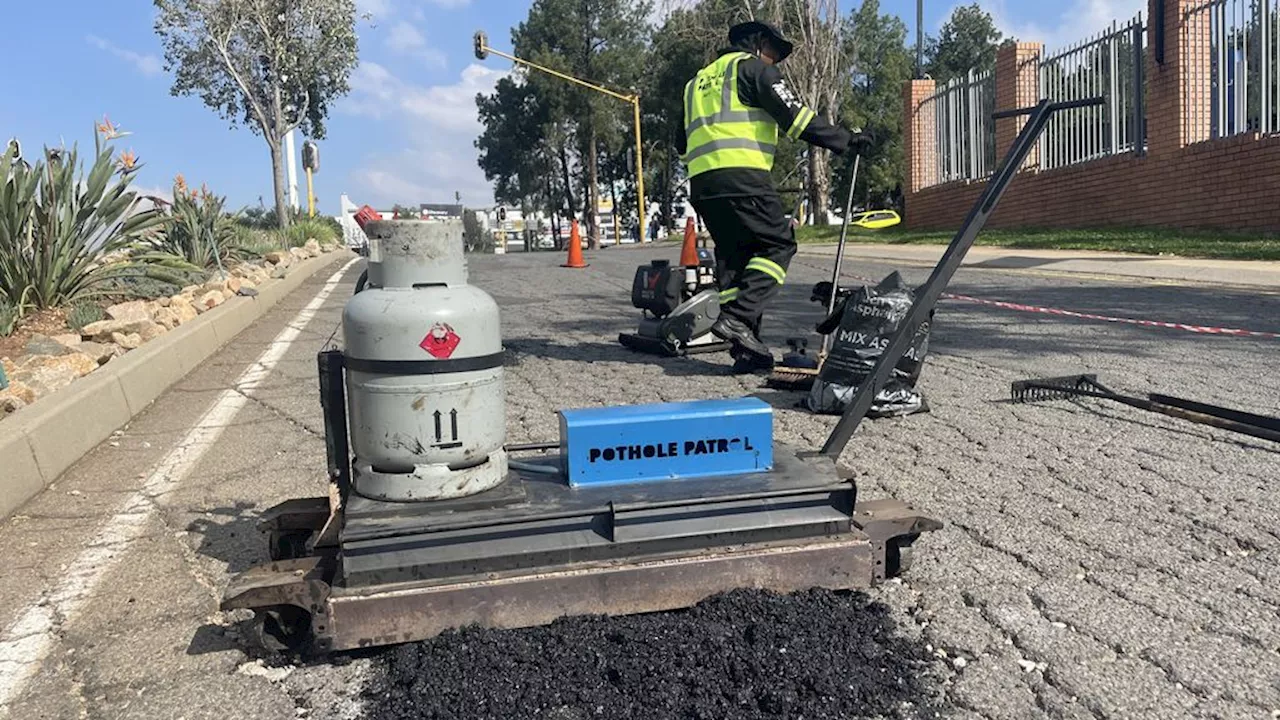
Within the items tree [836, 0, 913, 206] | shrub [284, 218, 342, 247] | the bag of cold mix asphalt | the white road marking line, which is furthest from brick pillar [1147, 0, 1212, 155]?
tree [836, 0, 913, 206]

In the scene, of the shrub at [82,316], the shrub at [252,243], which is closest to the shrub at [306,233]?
the shrub at [252,243]

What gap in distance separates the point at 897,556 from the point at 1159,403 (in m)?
2.55

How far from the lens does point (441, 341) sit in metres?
2.43

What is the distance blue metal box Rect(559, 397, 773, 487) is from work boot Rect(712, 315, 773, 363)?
2.96 m

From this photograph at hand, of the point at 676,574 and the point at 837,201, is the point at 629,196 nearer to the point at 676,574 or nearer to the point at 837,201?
the point at 837,201

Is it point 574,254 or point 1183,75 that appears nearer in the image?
point 1183,75

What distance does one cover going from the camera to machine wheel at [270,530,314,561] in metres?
2.71

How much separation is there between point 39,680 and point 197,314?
6641 mm

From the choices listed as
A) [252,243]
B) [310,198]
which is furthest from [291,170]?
[252,243]

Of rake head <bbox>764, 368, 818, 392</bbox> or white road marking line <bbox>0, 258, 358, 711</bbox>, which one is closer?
white road marking line <bbox>0, 258, 358, 711</bbox>

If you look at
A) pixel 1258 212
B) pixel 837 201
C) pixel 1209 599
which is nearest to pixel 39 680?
pixel 1209 599

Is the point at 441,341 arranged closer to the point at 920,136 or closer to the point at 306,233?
the point at 306,233

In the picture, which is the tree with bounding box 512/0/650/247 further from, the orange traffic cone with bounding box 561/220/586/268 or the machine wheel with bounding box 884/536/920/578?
the machine wheel with bounding box 884/536/920/578

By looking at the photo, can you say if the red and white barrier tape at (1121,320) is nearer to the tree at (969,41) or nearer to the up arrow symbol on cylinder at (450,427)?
the up arrow symbol on cylinder at (450,427)
